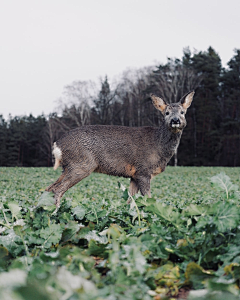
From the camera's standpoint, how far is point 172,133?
664 centimetres

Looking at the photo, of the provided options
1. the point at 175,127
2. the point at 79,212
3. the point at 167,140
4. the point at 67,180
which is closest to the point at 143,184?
the point at 167,140

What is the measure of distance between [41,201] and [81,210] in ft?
1.75

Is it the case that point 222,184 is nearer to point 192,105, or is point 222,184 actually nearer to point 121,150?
point 121,150

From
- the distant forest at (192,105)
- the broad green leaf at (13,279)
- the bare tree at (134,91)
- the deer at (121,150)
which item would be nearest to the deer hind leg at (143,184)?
the deer at (121,150)

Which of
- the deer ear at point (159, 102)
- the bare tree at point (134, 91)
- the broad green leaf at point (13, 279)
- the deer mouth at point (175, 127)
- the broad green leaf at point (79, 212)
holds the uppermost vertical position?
the bare tree at point (134, 91)

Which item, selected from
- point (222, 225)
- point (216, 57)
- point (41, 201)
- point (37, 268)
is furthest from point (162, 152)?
point (216, 57)

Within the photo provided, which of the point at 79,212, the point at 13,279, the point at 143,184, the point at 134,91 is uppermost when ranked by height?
the point at 134,91

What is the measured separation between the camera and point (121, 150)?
6.30m

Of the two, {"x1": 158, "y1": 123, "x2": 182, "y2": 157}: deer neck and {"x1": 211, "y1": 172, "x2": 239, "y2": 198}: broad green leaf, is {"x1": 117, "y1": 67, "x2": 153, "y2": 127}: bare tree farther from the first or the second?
{"x1": 211, "y1": 172, "x2": 239, "y2": 198}: broad green leaf

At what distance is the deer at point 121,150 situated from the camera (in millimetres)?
5895

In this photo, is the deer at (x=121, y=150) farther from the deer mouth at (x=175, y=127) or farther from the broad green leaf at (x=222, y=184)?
the broad green leaf at (x=222, y=184)

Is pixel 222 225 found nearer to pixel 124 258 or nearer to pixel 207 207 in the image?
pixel 207 207

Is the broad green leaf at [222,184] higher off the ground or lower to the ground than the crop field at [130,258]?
higher

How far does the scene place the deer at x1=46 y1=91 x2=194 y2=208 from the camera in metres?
5.89
